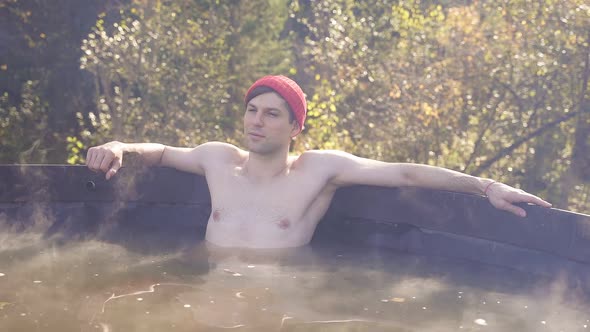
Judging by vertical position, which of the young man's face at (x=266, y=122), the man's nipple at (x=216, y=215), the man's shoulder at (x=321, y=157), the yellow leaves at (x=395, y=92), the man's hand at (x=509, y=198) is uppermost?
the yellow leaves at (x=395, y=92)

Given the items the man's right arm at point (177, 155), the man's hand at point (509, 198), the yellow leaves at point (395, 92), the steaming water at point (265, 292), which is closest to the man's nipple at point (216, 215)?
the steaming water at point (265, 292)

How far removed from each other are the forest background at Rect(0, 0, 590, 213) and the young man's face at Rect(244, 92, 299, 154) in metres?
2.99

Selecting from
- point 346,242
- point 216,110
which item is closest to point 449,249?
point 346,242

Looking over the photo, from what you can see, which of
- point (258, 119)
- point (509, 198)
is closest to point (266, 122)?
point (258, 119)

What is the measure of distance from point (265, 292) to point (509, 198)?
1.04 meters

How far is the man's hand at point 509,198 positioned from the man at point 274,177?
368 mm

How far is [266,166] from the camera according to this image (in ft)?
11.4

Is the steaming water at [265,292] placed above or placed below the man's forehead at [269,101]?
below

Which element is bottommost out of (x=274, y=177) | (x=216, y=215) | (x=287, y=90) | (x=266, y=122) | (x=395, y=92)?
(x=216, y=215)

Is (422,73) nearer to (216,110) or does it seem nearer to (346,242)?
(216,110)

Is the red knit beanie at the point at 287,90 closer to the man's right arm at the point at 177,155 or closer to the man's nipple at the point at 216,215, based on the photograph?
the man's right arm at the point at 177,155

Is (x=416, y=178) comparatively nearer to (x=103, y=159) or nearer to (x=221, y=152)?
(x=221, y=152)

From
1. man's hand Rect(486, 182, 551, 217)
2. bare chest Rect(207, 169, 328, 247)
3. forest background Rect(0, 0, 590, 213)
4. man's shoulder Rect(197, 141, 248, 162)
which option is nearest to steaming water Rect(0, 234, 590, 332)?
bare chest Rect(207, 169, 328, 247)

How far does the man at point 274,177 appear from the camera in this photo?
10.9ft
